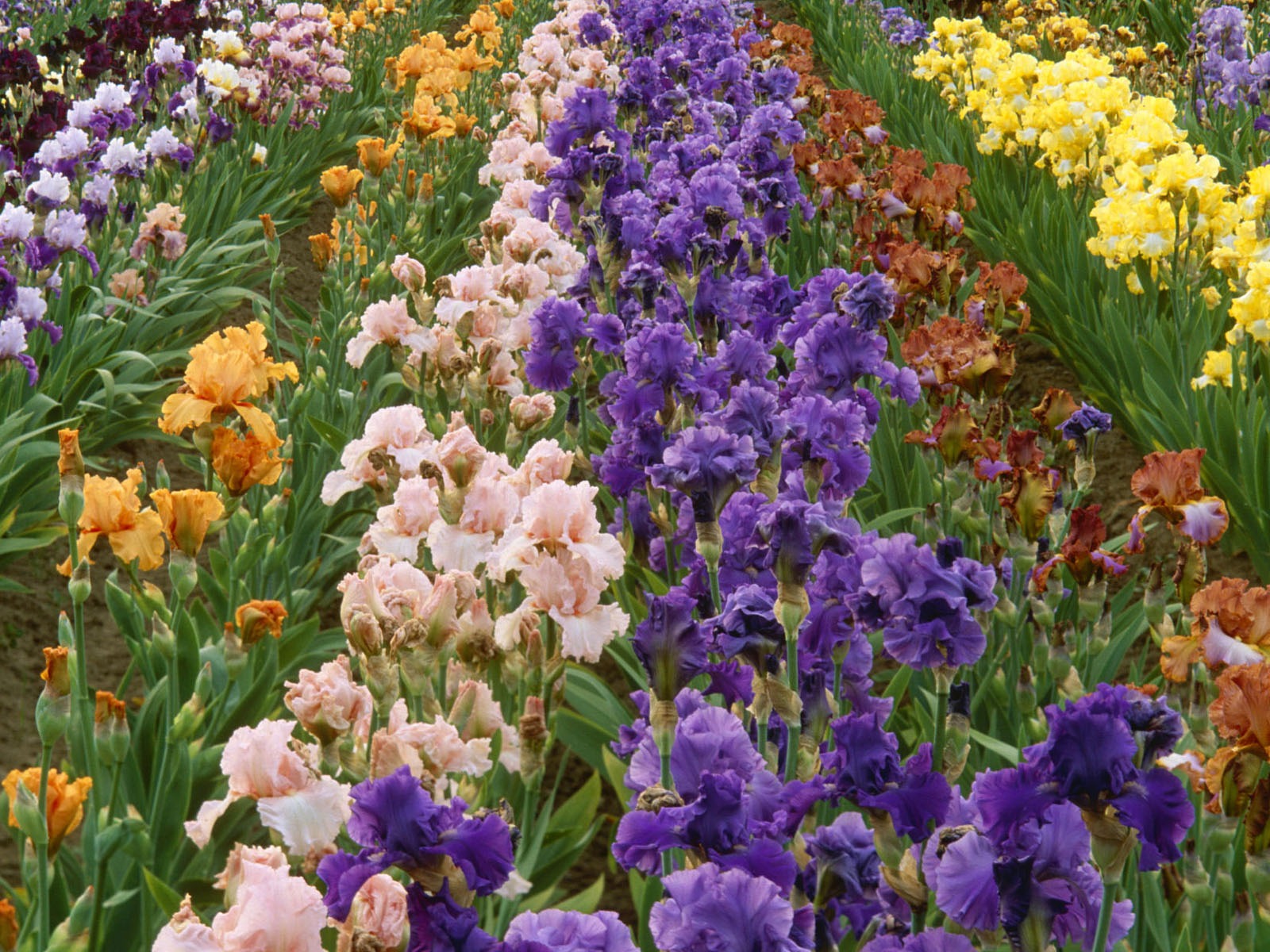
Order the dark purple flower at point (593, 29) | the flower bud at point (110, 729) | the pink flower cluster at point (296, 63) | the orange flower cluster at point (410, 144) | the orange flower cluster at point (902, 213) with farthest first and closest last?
1. the dark purple flower at point (593, 29)
2. the pink flower cluster at point (296, 63)
3. the orange flower cluster at point (410, 144)
4. the orange flower cluster at point (902, 213)
5. the flower bud at point (110, 729)

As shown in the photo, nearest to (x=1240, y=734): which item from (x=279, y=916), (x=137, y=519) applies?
(x=279, y=916)

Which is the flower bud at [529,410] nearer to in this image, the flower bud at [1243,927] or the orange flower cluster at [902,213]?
the orange flower cluster at [902,213]

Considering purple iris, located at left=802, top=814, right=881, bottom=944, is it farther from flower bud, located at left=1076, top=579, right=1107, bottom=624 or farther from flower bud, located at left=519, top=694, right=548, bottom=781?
flower bud, located at left=1076, top=579, right=1107, bottom=624

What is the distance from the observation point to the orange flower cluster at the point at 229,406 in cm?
212

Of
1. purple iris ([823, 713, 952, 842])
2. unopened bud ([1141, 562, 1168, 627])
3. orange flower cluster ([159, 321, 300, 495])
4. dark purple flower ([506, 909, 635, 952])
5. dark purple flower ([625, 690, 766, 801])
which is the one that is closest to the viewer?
dark purple flower ([506, 909, 635, 952])

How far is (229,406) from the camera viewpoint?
2.25 metres

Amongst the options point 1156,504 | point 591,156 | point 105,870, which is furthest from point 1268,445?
point 105,870

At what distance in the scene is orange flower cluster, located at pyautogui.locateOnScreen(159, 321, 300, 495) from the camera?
83.7 inches

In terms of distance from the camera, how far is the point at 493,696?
2102 millimetres

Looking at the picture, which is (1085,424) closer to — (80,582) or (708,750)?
(708,750)

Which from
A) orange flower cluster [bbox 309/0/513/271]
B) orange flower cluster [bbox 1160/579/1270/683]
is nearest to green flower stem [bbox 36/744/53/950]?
orange flower cluster [bbox 1160/579/1270/683]

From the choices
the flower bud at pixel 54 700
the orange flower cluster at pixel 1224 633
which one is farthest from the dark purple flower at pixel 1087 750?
the flower bud at pixel 54 700

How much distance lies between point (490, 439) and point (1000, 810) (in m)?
2.13

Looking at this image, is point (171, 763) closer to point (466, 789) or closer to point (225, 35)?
point (466, 789)
